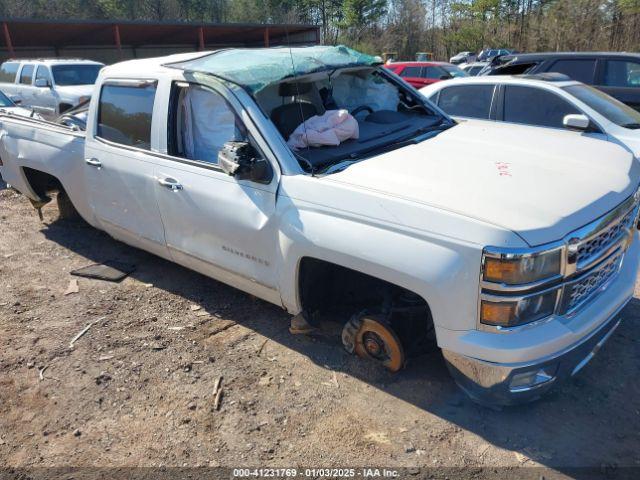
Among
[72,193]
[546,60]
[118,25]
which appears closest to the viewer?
[72,193]

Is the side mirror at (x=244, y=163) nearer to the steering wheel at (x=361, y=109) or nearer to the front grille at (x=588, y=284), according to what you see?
the steering wheel at (x=361, y=109)

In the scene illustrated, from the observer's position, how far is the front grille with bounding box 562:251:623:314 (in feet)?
8.33

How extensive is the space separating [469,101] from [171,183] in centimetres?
453

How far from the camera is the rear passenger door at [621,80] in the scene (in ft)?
26.7

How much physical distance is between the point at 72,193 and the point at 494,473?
4185 millimetres

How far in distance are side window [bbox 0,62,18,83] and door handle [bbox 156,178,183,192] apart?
41.2 feet

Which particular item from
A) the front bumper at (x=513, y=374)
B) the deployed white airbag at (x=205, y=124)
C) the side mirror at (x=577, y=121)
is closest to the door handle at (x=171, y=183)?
the deployed white airbag at (x=205, y=124)

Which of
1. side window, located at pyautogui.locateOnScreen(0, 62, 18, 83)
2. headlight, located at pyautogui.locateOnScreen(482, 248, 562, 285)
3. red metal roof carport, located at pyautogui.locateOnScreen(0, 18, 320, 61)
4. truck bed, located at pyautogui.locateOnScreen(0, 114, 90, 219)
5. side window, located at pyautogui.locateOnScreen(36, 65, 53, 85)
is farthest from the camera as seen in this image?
red metal roof carport, located at pyautogui.locateOnScreen(0, 18, 320, 61)

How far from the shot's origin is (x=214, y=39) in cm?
2838

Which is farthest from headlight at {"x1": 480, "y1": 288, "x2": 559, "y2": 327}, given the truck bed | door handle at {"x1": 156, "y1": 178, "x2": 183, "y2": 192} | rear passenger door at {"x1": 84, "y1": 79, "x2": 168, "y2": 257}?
the truck bed

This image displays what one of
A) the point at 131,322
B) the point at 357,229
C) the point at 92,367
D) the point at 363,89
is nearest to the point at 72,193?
the point at 131,322

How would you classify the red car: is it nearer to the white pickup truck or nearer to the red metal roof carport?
the red metal roof carport

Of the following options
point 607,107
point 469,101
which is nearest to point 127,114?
point 469,101

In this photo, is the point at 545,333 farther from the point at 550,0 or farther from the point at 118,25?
the point at 550,0
